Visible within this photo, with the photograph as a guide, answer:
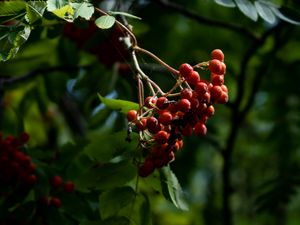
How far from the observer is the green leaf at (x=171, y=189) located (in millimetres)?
1550

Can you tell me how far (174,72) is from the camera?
1448 mm

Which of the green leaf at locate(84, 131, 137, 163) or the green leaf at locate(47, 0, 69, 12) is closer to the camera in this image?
the green leaf at locate(47, 0, 69, 12)

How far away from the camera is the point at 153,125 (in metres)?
1.38

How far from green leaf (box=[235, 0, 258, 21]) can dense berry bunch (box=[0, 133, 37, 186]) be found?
0.85 metres

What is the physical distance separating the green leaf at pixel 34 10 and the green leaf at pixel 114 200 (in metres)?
0.56

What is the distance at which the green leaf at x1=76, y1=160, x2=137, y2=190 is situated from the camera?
5.32ft

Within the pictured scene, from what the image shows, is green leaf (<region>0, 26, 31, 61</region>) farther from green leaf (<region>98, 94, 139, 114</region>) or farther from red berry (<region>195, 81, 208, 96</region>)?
red berry (<region>195, 81, 208, 96</region>)

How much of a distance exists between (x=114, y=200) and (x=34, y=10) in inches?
23.3

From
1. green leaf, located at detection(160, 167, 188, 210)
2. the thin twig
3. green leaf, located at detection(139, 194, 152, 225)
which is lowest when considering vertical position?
the thin twig

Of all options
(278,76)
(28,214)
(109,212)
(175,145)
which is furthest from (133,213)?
(278,76)

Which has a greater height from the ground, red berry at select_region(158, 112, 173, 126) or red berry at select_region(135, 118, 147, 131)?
red berry at select_region(158, 112, 173, 126)

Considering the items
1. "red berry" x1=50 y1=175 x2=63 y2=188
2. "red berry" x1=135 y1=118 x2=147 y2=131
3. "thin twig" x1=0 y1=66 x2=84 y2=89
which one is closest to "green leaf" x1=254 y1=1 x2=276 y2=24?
"red berry" x1=135 y1=118 x2=147 y2=131

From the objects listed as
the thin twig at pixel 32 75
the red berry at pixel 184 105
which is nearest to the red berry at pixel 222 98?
the red berry at pixel 184 105

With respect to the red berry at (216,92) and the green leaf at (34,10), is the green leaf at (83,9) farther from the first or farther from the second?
the red berry at (216,92)
